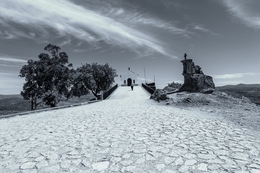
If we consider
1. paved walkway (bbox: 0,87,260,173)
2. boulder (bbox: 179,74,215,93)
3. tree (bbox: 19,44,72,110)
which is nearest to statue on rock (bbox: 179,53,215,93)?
boulder (bbox: 179,74,215,93)

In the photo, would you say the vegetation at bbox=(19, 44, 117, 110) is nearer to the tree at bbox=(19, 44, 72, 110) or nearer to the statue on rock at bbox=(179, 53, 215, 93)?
the tree at bbox=(19, 44, 72, 110)

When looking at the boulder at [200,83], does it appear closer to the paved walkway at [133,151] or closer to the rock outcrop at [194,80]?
the rock outcrop at [194,80]

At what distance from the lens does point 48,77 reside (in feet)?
83.8

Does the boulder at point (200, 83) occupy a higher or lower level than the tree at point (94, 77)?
lower

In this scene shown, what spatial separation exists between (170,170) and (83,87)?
101ft

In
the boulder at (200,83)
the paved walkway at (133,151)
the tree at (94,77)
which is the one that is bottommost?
the paved walkway at (133,151)

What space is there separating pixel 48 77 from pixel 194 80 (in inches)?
847

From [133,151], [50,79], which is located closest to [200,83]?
[133,151]

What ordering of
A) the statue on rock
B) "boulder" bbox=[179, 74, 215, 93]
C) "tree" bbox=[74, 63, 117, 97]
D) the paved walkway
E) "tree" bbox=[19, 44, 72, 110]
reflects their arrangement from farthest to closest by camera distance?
"tree" bbox=[74, 63, 117, 97] < "tree" bbox=[19, 44, 72, 110] < the statue on rock < "boulder" bbox=[179, 74, 215, 93] < the paved walkway

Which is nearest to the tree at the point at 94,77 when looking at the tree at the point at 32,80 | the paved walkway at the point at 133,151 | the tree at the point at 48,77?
the tree at the point at 48,77

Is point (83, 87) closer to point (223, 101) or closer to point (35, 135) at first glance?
point (223, 101)

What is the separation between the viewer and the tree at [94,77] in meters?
31.6

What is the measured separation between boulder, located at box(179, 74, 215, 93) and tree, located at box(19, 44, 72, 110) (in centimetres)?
1818

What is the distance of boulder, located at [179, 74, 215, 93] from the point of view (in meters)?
16.2
